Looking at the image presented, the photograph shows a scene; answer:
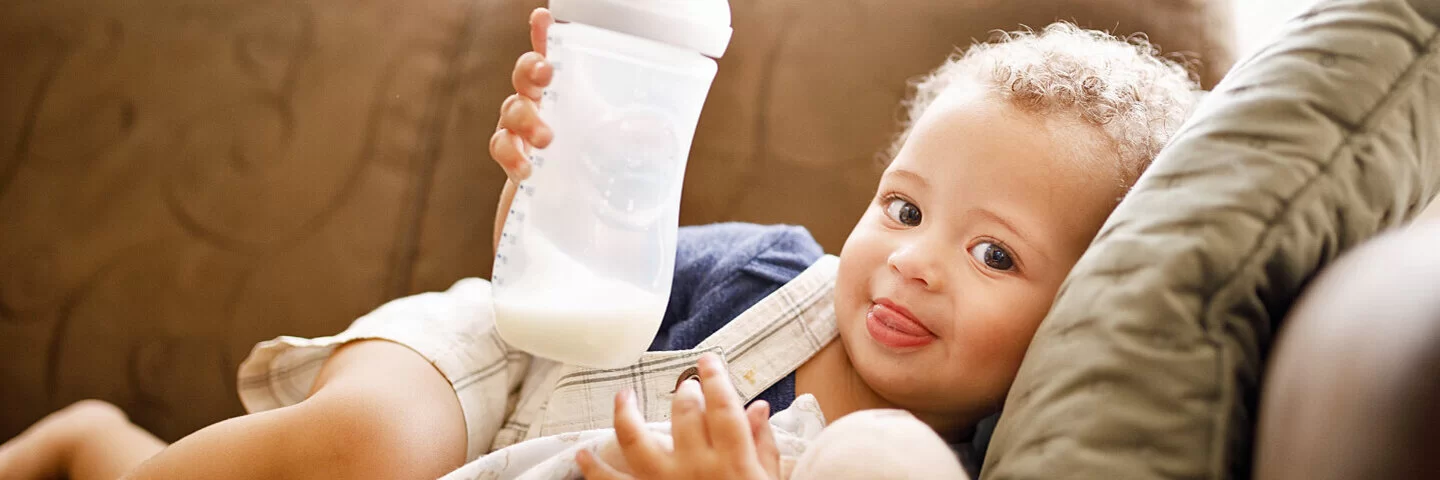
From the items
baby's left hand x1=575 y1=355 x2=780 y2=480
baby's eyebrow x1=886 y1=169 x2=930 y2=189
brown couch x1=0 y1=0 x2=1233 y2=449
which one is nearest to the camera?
baby's left hand x1=575 y1=355 x2=780 y2=480

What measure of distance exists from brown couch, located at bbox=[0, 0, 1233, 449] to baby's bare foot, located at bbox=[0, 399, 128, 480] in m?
0.09

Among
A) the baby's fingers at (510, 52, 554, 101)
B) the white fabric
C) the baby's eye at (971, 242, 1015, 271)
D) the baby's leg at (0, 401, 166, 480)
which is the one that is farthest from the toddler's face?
the baby's leg at (0, 401, 166, 480)

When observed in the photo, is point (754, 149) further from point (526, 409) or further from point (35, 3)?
point (35, 3)

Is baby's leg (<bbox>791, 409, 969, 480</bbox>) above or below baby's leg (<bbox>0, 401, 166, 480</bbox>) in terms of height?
above

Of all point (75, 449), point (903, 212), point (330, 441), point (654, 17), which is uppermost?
point (654, 17)

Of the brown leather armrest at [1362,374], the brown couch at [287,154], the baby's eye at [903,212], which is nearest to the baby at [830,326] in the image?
the baby's eye at [903,212]

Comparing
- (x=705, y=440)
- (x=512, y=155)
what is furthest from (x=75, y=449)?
(x=705, y=440)

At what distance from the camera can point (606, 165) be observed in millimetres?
720

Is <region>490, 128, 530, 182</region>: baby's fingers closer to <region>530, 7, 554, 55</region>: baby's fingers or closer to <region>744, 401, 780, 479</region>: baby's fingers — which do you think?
<region>530, 7, 554, 55</region>: baby's fingers

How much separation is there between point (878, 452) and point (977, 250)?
0.31 meters

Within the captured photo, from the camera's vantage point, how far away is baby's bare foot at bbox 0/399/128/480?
3.27 feet

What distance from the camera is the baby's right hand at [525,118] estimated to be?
2.39 ft

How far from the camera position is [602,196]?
72 centimetres

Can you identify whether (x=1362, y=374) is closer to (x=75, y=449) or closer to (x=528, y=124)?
(x=528, y=124)
